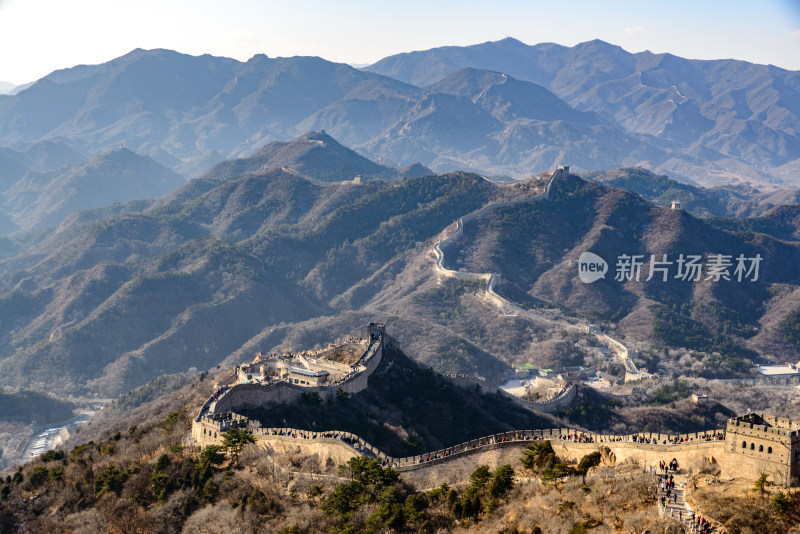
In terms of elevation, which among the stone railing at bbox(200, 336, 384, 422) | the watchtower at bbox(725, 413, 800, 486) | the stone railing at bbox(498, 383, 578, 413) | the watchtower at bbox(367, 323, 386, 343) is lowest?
the stone railing at bbox(498, 383, 578, 413)

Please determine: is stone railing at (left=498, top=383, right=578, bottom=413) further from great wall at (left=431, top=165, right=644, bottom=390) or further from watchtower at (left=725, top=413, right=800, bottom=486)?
watchtower at (left=725, top=413, right=800, bottom=486)

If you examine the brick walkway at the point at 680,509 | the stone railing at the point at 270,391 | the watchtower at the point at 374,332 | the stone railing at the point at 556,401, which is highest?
the brick walkway at the point at 680,509

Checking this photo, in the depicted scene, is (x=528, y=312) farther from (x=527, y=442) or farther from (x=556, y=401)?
(x=527, y=442)

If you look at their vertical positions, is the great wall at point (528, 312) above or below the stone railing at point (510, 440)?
below

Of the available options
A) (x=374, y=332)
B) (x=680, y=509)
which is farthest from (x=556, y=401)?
(x=680, y=509)

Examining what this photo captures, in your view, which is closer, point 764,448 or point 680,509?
point 680,509

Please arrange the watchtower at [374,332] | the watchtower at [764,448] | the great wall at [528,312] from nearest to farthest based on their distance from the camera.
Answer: the watchtower at [764,448] < the watchtower at [374,332] < the great wall at [528,312]

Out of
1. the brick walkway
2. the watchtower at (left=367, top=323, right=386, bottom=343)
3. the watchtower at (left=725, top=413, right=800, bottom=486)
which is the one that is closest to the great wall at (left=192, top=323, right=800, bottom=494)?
the watchtower at (left=725, top=413, right=800, bottom=486)

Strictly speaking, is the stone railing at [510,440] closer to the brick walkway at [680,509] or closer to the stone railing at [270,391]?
the stone railing at [270,391]

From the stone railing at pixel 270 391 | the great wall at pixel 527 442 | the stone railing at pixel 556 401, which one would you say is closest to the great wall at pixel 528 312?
the stone railing at pixel 556 401

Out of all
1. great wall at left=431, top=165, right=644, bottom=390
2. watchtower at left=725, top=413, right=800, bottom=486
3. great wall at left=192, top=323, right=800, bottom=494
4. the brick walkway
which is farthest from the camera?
great wall at left=431, top=165, right=644, bottom=390

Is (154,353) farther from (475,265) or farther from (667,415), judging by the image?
(667,415)
